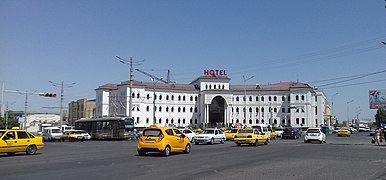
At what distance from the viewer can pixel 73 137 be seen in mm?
51438

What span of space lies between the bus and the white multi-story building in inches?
2207

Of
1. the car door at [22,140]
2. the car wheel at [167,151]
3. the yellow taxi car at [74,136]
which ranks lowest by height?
the yellow taxi car at [74,136]

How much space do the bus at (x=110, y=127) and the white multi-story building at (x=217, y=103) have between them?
56068 mm

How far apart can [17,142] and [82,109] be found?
124 m

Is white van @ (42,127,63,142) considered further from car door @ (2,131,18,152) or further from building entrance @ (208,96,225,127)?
building entrance @ (208,96,225,127)

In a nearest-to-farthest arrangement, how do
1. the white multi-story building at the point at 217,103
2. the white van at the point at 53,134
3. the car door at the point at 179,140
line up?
the car door at the point at 179,140 < the white van at the point at 53,134 < the white multi-story building at the point at 217,103

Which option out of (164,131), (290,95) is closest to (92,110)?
(290,95)

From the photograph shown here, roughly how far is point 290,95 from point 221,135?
81.9 m

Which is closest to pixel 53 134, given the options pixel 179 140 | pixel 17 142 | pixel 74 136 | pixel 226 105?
pixel 74 136

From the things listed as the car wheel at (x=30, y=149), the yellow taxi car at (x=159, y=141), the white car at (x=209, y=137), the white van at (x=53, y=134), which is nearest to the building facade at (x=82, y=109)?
the white van at (x=53, y=134)

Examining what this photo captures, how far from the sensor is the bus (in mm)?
51312

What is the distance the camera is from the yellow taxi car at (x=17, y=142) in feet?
70.2

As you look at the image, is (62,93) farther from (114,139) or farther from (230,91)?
(230,91)

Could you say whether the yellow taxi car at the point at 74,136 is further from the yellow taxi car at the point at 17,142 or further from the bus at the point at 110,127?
the yellow taxi car at the point at 17,142
